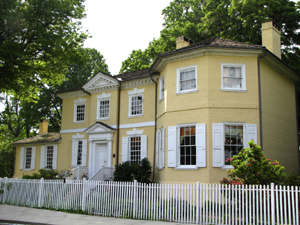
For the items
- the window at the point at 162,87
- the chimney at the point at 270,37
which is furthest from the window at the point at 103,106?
the chimney at the point at 270,37

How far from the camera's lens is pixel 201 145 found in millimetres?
15695

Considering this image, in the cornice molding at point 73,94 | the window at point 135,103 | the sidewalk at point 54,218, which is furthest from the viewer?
the cornice molding at point 73,94

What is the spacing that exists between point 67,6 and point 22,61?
4.75 metres

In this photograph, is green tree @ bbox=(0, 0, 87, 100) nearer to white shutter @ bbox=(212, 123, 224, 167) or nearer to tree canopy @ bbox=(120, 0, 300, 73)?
tree canopy @ bbox=(120, 0, 300, 73)

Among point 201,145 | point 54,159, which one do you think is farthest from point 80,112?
point 201,145

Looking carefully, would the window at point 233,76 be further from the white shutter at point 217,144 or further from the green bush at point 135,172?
the green bush at point 135,172

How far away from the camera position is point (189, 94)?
16.6 metres

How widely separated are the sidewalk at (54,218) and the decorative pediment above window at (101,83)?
990 cm

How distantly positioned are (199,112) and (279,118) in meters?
5.07

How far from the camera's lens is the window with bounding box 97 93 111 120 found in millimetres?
22469

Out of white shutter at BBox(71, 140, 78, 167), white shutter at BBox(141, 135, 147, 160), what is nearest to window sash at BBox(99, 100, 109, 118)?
white shutter at BBox(71, 140, 78, 167)

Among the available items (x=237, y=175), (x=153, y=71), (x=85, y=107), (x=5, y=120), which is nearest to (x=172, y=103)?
(x=153, y=71)

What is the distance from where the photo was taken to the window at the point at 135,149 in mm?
20547

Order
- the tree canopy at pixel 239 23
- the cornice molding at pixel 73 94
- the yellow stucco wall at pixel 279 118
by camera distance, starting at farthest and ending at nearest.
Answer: the cornice molding at pixel 73 94, the tree canopy at pixel 239 23, the yellow stucco wall at pixel 279 118
